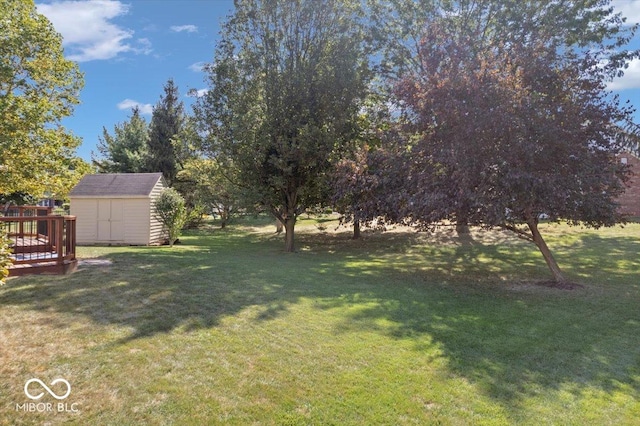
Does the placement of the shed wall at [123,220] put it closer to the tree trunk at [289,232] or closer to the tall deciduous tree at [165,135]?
the tree trunk at [289,232]

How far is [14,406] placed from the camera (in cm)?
306

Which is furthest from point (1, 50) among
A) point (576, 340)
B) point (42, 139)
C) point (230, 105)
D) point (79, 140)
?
point (576, 340)

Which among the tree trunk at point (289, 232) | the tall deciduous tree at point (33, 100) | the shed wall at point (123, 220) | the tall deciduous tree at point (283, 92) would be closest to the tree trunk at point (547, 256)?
the tall deciduous tree at point (283, 92)

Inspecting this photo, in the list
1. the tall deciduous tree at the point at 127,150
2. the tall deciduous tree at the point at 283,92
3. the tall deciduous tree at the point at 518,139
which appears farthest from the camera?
the tall deciduous tree at the point at 127,150

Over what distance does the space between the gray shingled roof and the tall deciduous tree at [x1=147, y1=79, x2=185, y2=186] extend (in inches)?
397

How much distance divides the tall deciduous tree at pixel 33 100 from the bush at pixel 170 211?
3.74 meters

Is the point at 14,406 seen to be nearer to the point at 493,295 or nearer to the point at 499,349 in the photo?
the point at 499,349

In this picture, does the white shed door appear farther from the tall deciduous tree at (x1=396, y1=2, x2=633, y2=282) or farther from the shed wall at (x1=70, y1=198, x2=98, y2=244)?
the tall deciduous tree at (x1=396, y1=2, x2=633, y2=282)

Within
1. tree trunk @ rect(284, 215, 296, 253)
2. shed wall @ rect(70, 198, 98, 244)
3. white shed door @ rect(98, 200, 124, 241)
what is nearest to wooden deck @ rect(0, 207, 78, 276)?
white shed door @ rect(98, 200, 124, 241)

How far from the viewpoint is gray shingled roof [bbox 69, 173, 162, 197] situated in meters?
15.5

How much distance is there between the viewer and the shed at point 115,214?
15.4 m

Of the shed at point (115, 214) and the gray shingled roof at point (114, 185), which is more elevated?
the gray shingled roof at point (114, 185)

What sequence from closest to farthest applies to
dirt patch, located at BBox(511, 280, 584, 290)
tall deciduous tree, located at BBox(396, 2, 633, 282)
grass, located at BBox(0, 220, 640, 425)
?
grass, located at BBox(0, 220, 640, 425), tall deciduous tree, located at BBox(396, 2, 633, 282), dirt patch, located at BBox(511, 280, 584, 290)

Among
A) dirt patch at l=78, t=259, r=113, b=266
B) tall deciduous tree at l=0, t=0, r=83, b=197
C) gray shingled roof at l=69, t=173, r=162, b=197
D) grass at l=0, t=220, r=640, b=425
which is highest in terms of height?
tall deciduous tree at l=0, t=0, r=83, b=197
